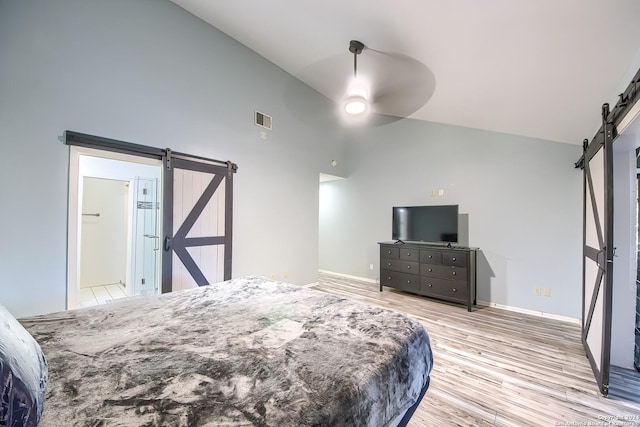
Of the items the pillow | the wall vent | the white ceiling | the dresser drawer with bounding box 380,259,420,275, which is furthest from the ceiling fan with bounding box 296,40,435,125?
the pillow

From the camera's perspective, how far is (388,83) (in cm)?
361

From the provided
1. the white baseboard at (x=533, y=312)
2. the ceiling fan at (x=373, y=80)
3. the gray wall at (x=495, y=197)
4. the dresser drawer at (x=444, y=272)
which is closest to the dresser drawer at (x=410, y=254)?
the dresser drawer at (x=444, y=272)

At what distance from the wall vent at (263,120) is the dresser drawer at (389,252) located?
113 inches

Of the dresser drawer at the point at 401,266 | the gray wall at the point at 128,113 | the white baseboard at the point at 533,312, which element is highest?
the gray wall at the point at 128,113

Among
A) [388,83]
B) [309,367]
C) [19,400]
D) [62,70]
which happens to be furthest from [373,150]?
[19,400]

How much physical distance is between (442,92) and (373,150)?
6.96 ft

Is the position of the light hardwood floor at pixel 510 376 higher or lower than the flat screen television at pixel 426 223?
lower

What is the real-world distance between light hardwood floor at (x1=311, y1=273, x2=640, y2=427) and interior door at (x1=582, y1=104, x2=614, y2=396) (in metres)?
0.18

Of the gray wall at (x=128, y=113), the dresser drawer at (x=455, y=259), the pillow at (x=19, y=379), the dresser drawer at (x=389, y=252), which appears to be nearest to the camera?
the pillow at (x=19, y=379)

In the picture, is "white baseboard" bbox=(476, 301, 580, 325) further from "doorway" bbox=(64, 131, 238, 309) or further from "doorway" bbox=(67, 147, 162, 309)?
"doorway" bbox=(67, 147, 162, 309)

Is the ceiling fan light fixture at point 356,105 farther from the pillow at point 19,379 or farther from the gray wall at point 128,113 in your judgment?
the pillow at point 19,379

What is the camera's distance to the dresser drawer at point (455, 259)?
369 centimetres

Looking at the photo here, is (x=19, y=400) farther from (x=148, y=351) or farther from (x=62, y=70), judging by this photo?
(x=62, y=70)

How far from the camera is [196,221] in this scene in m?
3.28
